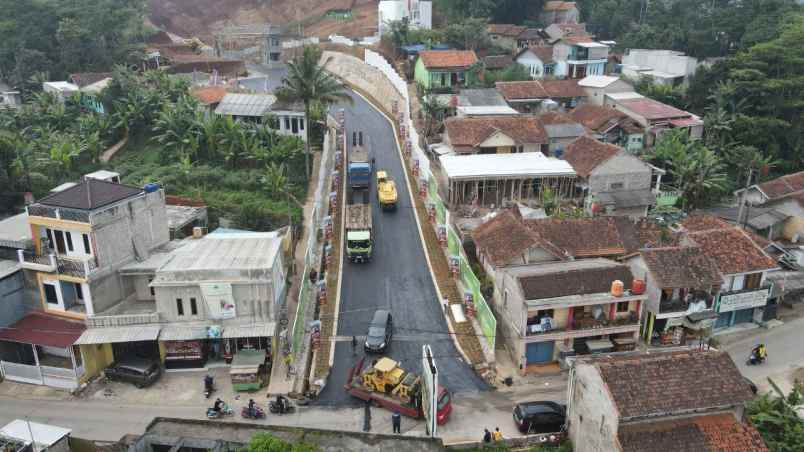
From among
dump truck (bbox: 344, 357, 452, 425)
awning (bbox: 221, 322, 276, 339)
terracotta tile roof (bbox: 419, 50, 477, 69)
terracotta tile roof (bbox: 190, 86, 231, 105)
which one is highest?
terracotta tile roof (bbox: 419, 50, 477, 69)

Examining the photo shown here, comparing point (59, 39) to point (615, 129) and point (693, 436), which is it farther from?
point (693, 436)

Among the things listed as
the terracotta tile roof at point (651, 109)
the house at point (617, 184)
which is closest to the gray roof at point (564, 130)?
the house at point (617, 184)

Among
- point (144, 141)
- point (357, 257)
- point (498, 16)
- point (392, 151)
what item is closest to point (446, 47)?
point (498, 16)

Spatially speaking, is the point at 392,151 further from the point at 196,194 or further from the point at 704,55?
the point at 704,55

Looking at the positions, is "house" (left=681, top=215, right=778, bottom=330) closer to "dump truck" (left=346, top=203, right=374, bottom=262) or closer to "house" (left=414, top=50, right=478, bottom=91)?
"dump truck" (left=346, top=203, right=374, bottom=262)

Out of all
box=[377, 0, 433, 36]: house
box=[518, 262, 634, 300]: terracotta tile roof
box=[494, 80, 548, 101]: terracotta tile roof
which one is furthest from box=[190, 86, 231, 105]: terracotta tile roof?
box=[518, 262, 634, 300]: terracotta tile roof

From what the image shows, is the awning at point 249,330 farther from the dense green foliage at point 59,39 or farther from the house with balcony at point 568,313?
the dense green foliage at point 59,39
